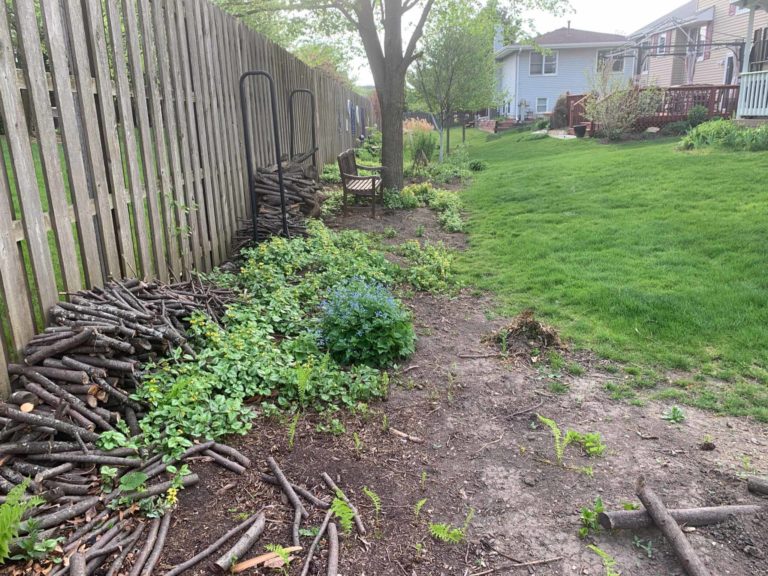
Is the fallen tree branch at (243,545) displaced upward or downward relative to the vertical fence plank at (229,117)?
downward

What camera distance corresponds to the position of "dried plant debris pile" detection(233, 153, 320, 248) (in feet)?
22.3

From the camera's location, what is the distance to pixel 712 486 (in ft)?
9.32

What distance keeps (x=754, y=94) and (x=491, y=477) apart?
627 inches

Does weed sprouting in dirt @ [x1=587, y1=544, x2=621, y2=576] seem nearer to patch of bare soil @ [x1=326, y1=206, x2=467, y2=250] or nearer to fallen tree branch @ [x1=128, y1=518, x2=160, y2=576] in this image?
fallen tree branch @ [x1=128, y1=518, x2=160, y2=576]

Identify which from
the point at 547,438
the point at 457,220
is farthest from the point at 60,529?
the point at 457,220

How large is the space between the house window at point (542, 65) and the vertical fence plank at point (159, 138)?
3733 centimetres

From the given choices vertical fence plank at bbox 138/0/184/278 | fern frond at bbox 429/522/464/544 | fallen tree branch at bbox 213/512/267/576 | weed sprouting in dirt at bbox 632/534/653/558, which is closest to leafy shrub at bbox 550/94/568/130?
vertical fence plank at bbox 138/0/184/278

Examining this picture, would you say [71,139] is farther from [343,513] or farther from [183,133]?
[343,513]

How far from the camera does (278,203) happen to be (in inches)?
290

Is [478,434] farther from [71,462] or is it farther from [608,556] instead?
[71,462]

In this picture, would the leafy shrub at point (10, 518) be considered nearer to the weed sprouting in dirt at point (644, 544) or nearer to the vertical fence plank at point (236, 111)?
the weed sprouting in dirt at point (644, 544)

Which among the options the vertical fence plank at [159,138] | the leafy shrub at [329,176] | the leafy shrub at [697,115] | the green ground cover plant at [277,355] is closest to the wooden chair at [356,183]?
the leafy shrub at [329,176]

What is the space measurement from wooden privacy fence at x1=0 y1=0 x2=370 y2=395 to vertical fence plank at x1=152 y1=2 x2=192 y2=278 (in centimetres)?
1

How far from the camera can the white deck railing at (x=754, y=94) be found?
1411 cm
